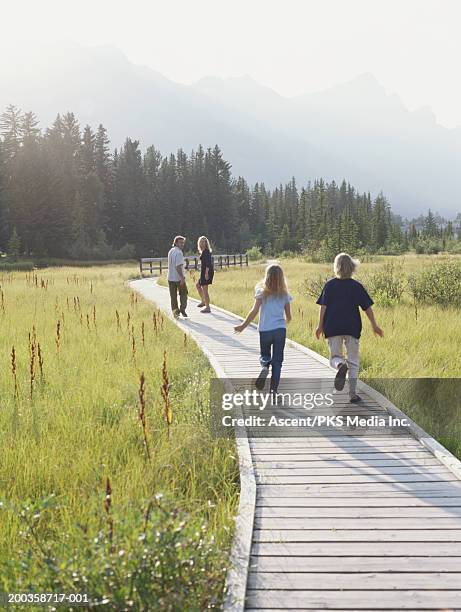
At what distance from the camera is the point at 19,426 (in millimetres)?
5652

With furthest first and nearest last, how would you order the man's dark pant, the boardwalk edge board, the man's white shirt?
the man's dark pant → the man's white shirt → the boardwalk edge board

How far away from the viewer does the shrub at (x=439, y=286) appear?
48.0 feet

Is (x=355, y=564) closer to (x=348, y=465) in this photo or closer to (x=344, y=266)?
(x=348, y=465)

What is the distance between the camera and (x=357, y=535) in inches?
152

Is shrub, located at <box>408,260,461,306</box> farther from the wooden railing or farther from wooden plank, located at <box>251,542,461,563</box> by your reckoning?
the wooden railing

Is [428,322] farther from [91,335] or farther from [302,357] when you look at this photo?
[91,335]

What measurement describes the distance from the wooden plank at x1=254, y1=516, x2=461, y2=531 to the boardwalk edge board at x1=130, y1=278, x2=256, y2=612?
12 cm

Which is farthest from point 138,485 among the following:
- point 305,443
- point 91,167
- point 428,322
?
point 91,167

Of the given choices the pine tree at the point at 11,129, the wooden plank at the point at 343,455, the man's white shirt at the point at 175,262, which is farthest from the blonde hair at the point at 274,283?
the pine tree at the point at 11,129

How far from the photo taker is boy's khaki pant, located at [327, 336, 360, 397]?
21.3 feet

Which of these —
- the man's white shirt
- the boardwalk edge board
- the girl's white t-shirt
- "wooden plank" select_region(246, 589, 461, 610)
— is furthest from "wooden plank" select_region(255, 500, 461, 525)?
the man's white shirt

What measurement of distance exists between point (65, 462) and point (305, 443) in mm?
2134

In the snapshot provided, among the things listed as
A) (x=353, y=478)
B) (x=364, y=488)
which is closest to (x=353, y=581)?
(x=364, y=488)

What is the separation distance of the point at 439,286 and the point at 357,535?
474 inches
